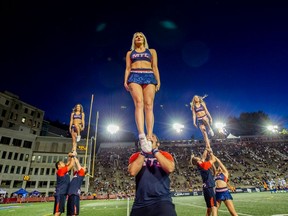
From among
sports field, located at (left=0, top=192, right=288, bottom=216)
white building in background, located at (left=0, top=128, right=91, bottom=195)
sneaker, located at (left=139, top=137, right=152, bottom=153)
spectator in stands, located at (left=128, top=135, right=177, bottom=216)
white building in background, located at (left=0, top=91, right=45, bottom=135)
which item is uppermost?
white building in background, located at (left=0, top=91, right=45, bottom=135)

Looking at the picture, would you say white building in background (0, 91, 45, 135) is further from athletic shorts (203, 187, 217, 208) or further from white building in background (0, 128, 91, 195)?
athletic shorts (203, 187, 217, 208)

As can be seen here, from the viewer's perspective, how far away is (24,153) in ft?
168

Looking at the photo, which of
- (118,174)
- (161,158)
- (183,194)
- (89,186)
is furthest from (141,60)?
(89,186)

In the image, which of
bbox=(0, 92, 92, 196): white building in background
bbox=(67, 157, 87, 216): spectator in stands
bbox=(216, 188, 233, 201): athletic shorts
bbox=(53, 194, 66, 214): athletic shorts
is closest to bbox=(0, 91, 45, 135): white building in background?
bbox=(0, 92, 92, 196): white building in background

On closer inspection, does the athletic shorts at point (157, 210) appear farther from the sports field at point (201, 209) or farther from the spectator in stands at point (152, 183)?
the sports field at point (201, 209)

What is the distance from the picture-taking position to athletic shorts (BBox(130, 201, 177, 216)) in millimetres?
2695

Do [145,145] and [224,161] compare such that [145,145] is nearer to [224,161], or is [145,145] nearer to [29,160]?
[224,161]

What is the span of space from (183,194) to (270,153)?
32.0m

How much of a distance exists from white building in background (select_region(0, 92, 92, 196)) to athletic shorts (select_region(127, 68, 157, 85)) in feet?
148

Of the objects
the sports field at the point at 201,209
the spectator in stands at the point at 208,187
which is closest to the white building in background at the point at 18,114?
the sports field at the point at 201,209

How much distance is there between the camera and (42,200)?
1390 inches

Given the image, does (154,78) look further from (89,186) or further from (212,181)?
(89,186)

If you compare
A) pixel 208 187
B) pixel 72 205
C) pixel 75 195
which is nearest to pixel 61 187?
pixel 75 195

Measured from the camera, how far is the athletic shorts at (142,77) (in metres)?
4.50
